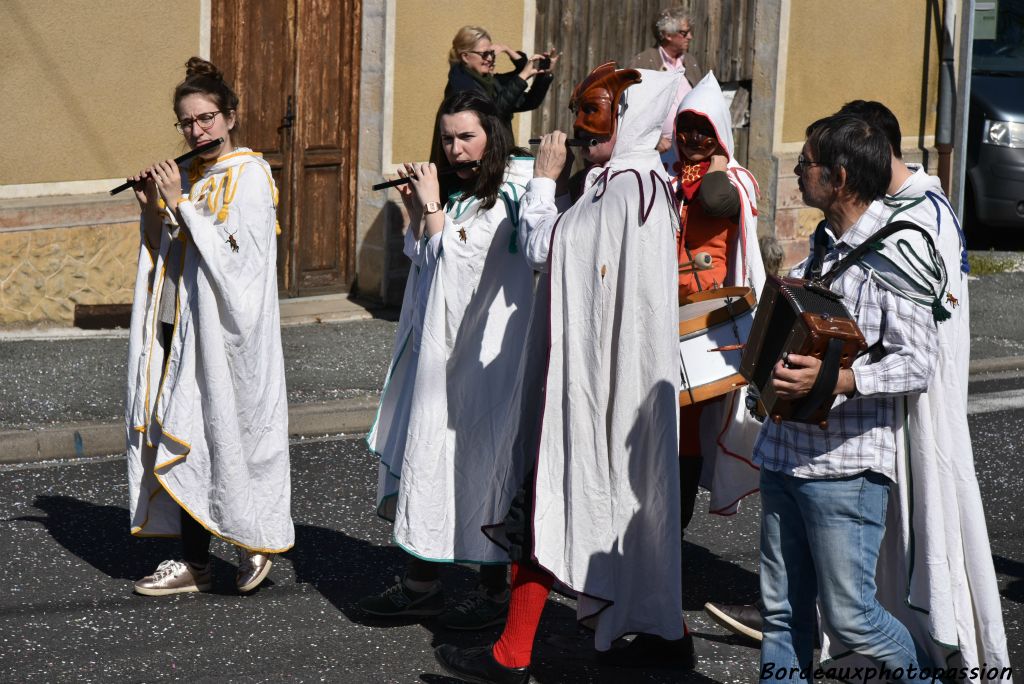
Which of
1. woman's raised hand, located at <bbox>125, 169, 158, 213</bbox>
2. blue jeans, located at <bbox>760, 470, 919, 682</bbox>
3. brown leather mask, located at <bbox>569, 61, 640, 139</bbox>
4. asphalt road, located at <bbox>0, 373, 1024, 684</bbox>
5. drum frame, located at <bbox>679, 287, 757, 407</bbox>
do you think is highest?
brown leather mask, located at <bbox>569, 61, 640, 139</bbox>

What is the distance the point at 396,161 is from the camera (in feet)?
36.2

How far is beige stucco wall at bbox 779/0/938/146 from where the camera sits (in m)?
13.0

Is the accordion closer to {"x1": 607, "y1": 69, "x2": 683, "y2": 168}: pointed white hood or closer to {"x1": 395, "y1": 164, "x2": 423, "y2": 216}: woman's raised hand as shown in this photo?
{"x1": 607, "y1": 69, "x2": 683, "y2": 168}: pointed white hood

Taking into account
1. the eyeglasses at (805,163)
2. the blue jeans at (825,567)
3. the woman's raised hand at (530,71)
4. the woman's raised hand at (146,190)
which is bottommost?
the blue jeans at (825,567)

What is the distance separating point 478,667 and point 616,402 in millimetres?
917

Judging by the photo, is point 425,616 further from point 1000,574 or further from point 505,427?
point 1000,574

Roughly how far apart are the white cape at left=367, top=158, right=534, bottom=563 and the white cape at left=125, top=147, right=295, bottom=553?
0.66m

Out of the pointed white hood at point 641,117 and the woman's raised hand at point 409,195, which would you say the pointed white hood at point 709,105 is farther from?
the woman's raised hand at point 409,195

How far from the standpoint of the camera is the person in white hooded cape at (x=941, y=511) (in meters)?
3.89

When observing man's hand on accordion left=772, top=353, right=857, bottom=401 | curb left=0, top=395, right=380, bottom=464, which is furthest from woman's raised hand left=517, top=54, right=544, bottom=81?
man's hand on accordion left=772, top=353, right=857, bottom=401

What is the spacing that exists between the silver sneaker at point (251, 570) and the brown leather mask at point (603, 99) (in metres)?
2.03

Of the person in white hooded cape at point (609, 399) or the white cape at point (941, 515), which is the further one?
the person in white hooded cape at point (609, 399)

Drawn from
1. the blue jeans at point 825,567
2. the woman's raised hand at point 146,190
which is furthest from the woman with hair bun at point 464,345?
the blue jeans at point 825,567

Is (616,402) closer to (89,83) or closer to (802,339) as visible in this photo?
(802,339)
